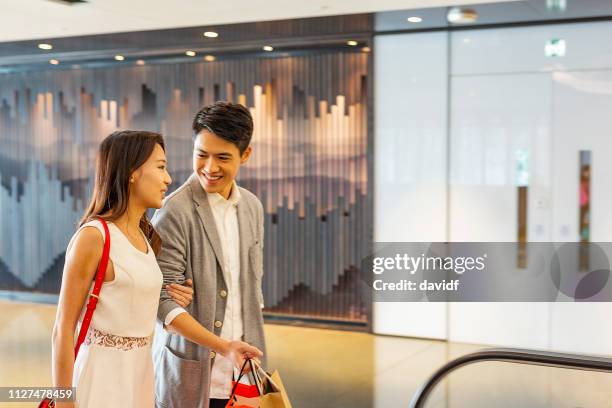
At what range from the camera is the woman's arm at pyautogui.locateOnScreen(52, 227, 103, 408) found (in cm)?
205

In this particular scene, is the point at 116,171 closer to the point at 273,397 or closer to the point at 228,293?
the point at 228,293

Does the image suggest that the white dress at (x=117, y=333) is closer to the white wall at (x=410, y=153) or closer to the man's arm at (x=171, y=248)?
the man's arm at (x=171, y=248)

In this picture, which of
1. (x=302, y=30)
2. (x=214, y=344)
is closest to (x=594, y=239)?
(x=302, y=30)

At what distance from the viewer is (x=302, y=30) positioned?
711cm

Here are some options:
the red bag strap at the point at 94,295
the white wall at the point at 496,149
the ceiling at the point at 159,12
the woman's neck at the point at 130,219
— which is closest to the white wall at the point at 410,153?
the white wall at the point at 496,149

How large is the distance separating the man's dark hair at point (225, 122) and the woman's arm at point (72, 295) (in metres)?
0.51

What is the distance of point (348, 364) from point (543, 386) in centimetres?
152

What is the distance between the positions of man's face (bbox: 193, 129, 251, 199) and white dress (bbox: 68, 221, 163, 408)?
0.36 metres

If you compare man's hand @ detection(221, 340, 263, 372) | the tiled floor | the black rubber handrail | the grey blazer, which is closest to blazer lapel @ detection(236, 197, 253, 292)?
the grey blazer

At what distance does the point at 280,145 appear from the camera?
7.78m

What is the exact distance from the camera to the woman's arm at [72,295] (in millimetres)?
2053

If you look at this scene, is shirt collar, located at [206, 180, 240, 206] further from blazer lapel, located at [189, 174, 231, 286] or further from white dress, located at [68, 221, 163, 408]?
white dress, located at [68, 221, 163, 408]

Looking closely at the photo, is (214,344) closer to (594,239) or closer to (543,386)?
(543,386)

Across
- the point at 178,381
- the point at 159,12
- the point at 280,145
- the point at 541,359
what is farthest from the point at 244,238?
the point at 280,145
